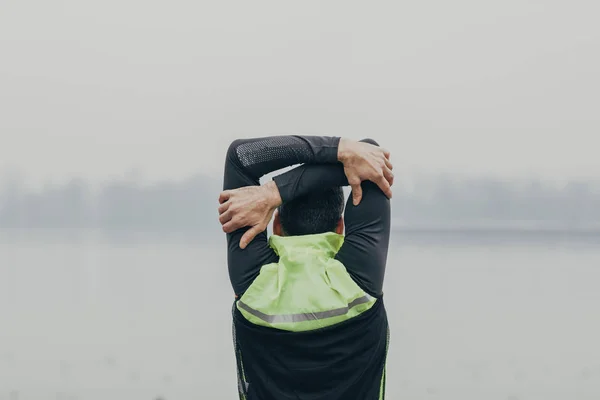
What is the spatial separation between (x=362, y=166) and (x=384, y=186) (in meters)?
0.06

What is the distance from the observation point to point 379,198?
106cm

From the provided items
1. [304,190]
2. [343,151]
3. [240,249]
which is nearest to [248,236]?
[240,249]

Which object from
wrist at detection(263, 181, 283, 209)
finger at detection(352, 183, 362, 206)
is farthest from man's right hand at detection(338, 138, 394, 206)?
wrist at detection(263, 181, 283, 209)

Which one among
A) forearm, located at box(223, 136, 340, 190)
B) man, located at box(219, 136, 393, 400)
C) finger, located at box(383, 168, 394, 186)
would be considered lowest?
man, located at box(219, 136, 393, 400)

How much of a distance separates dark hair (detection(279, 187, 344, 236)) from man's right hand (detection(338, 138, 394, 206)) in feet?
Result: 0.17

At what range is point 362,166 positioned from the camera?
104 cm

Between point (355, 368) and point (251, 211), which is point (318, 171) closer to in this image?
point (251, 211)

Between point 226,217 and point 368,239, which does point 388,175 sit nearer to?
point 368,239

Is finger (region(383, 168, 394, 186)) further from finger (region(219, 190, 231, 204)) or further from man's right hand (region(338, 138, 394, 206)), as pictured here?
finger (region(219, 190, 231, 204))

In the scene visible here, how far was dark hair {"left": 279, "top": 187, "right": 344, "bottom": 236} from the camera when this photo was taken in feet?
3.51

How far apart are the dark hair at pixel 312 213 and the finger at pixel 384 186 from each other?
0.10 meters

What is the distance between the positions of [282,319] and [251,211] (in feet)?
0.68

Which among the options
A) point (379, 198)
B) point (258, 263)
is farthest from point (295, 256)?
point (379, 198)

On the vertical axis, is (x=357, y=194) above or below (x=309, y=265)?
above
